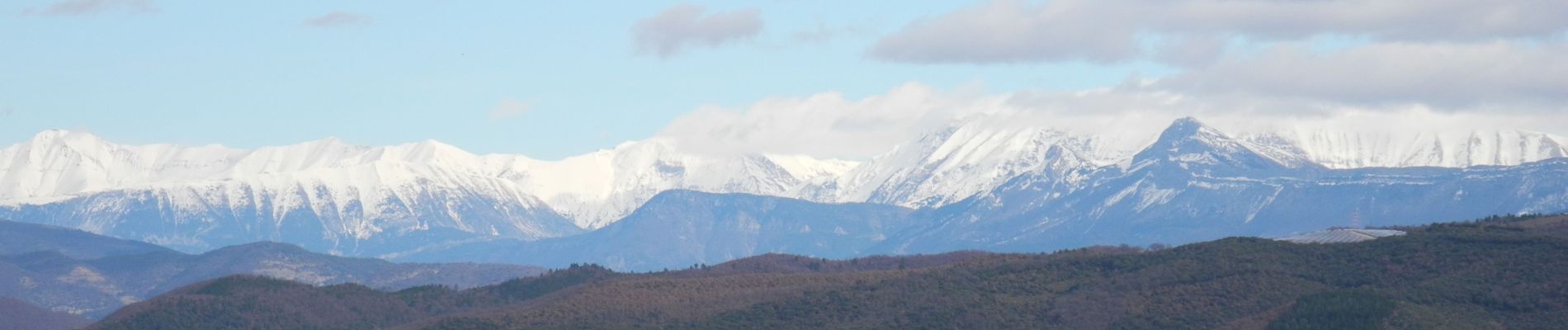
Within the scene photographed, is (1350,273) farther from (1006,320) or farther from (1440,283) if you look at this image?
(1006,320)

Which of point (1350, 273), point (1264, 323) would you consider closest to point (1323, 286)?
point (1350, 273)

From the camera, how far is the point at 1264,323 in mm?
178375

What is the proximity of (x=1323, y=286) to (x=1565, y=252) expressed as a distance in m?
19.4

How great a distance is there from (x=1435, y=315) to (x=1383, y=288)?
1210 cm

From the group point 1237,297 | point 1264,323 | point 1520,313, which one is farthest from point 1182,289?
point 1520,313

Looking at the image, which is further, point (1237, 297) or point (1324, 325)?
point (1237, 297)

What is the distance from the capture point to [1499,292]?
17962cm

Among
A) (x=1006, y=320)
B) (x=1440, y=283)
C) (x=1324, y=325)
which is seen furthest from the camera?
(x=1006, y=320)

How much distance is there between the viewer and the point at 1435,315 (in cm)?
17475

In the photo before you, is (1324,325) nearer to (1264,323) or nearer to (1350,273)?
(1264,323)

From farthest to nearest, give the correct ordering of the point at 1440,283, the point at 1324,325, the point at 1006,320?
the point at 1006,320
the point at 1440,283
the point at 1324,325

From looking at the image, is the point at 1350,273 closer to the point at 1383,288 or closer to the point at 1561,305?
the point at 1383,288

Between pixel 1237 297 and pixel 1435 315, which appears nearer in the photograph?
pixel 1435 315

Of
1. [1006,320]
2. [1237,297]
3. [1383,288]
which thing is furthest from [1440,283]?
[1006,320]
